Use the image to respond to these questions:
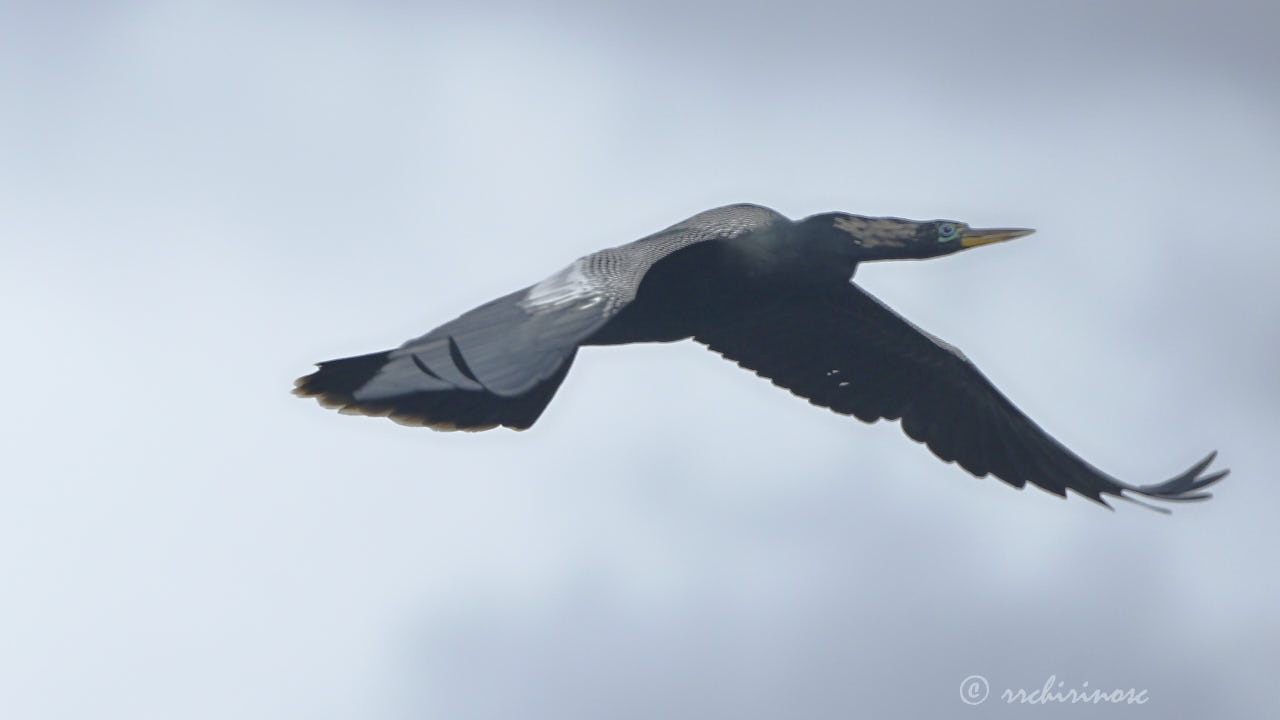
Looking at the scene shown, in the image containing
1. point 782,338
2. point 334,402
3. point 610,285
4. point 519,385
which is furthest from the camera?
point 782,338

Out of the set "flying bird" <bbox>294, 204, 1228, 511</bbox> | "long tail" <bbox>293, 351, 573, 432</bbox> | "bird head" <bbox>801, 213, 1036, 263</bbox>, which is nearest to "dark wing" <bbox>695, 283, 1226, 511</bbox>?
"flying bird" <bbox>294, 204, 1228, 511</bbox>

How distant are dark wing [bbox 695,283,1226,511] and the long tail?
9.44 ft

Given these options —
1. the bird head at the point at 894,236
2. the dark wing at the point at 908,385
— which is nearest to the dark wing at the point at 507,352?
the bird head at the point at 894,236

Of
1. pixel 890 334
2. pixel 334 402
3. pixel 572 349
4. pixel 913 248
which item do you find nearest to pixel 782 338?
pixel 890 334

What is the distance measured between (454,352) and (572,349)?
87 centimetres

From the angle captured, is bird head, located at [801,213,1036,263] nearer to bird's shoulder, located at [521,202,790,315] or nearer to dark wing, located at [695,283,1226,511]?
bird's shoulder, located at [521,202,790,315]

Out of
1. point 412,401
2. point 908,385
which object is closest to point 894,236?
point 908,385

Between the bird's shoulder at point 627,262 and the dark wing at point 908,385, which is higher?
the bird's shoulder at point 627,262

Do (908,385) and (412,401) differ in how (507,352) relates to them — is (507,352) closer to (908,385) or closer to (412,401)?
(412,401)

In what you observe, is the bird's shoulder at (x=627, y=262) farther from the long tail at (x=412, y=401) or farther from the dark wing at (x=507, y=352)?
the long tail at (x=412, y=401)

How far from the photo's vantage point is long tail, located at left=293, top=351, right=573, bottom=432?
15.2m

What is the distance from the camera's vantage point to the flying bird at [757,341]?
41.7ft

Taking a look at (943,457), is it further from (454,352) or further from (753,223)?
(454,352)

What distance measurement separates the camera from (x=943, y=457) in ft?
59.2
